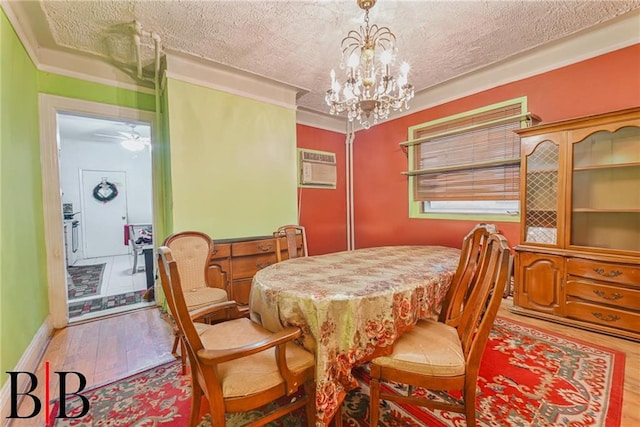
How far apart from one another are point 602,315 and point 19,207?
4512 mm

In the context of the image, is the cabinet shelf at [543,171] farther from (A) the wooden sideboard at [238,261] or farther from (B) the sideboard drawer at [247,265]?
(B) the sideboard drawer at [247,265]

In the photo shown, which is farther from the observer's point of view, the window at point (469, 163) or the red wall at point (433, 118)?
the window at point (469, 163)

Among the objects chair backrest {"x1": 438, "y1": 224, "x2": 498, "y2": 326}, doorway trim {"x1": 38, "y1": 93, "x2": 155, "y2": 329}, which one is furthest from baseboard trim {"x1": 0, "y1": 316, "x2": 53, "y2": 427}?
chair backrest {"x1": 438, "y1": 224, "x2": 498, "y2": 326}

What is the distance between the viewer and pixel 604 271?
86.6 inches

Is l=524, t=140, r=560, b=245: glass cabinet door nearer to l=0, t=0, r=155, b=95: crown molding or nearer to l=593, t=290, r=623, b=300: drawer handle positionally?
l=593, t=290, r=623, b=300: drawer handle

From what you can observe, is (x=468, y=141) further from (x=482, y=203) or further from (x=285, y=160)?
(x=285, y=160)

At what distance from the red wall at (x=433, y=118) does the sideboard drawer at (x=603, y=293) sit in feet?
2.10

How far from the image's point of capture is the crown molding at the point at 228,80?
8.48 feet

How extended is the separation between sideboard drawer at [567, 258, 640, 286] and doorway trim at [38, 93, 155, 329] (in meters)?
4.59

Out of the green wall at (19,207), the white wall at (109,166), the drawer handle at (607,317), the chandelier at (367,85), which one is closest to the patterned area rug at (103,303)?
the green wall at (19,207)

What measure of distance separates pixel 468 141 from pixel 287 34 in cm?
229

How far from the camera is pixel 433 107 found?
348 cm

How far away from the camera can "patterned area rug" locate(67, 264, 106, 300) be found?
3664mm

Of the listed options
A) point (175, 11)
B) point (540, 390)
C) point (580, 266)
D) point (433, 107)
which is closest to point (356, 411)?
point (540, 390)
